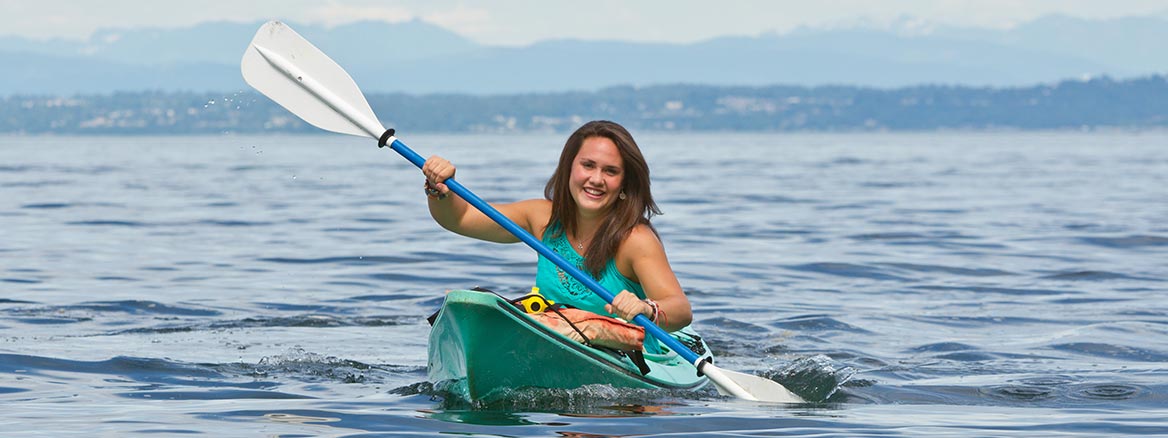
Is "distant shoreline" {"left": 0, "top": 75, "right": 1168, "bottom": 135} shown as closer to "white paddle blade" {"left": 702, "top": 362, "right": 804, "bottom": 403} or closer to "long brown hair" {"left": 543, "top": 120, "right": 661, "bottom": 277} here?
"white paddle blade" {"left": 702, "top": 362, "right": 804, "bottom": 403}

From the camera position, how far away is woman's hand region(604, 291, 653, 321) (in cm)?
641

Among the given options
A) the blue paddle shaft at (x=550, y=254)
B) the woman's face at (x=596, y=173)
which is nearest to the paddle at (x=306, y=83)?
the blue paddle shaft at (x=550, y=254)

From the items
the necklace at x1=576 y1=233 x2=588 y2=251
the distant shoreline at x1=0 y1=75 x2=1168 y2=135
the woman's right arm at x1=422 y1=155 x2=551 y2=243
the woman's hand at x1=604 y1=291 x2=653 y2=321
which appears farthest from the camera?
the distant shoreline at x1=0 y1=75 x2=1168 y2=135

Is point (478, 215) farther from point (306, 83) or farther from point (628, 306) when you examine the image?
point (306, 83)

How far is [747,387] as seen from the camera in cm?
735

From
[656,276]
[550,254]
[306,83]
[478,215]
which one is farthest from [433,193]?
[306,83]

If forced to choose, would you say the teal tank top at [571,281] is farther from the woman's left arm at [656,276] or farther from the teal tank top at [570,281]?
the woman's left arm at [656,276]

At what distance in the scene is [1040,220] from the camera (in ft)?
75.3

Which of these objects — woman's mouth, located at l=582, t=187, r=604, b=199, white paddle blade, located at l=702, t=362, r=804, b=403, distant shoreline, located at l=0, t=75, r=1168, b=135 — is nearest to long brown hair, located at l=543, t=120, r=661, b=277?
woman's mouth, located at l=582, t=187, r=604, b=199

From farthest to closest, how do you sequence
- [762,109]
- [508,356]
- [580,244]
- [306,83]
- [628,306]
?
1. [762,109]
2. [306,83]
3. [580,244]
4. [508,356]
5. [628,306]

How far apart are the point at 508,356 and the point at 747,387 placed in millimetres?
1461

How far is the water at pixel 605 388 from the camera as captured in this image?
265 inches

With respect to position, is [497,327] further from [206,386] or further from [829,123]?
[829,123]

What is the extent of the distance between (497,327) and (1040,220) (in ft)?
60.0
